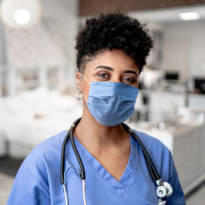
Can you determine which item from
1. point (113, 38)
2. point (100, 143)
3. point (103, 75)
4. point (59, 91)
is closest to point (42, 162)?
point (100, 143)

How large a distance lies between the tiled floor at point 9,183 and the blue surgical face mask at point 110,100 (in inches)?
84.7

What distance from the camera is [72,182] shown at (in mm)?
928

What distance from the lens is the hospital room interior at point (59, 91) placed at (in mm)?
2922

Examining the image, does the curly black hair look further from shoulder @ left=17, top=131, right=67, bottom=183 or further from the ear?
shoulder @ left=17, top=131, right=67, bottom=183

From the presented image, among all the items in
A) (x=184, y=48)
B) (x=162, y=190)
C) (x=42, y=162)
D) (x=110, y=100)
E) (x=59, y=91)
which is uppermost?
(x=184, y=48)

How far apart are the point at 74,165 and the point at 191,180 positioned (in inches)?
95.7

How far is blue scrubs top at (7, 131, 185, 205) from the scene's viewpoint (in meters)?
0.92

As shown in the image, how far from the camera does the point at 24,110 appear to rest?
4.23 meters

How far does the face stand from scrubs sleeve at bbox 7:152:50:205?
323 mm

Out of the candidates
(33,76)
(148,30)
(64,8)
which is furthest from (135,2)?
(148,30)

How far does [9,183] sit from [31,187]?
250 cm

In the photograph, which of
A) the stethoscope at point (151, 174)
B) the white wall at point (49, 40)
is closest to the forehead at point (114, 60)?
the stethoscope at point (151, 174)

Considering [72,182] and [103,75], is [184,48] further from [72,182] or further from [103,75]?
[72,182]

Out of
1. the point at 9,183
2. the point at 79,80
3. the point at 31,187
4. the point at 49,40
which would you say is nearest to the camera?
the point at 31,187
